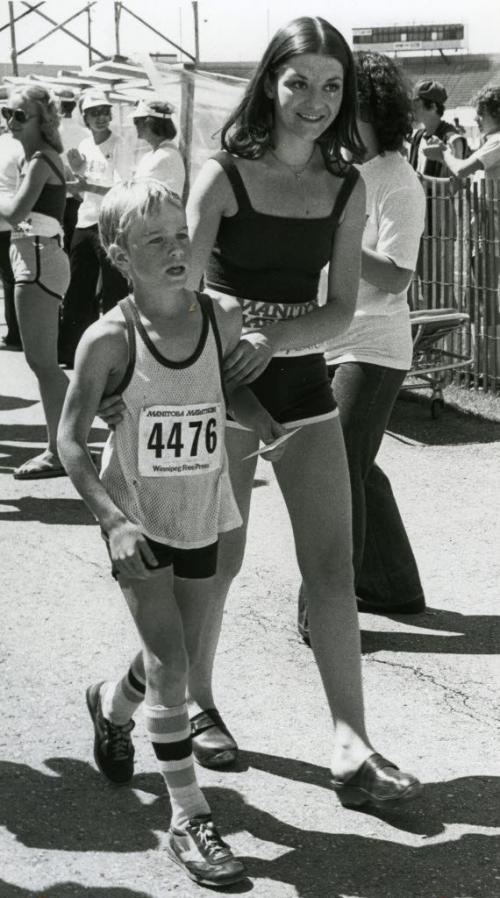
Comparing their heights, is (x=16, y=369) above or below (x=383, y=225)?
below

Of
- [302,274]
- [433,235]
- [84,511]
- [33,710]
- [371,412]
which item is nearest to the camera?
[302,274]

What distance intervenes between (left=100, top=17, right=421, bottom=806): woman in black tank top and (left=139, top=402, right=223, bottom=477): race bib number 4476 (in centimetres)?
22

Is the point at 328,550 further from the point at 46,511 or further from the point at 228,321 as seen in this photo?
the point at 46,511

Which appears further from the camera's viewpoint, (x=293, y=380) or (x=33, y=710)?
(x=33, y=710)

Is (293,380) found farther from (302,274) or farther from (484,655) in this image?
(484,655)

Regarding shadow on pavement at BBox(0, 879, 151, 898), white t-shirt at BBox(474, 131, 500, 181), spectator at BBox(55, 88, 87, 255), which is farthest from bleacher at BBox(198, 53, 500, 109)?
shadow on pavement at BBox(0, 879, 151, 898)

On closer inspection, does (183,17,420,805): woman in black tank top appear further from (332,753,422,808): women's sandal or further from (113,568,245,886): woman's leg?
(113,568,245,886): woman's leg

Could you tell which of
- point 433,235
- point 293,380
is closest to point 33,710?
point 293,380

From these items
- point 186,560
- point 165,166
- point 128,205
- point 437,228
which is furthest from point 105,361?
point 165,166

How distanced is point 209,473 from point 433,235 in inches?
275

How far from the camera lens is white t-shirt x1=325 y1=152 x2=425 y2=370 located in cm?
468

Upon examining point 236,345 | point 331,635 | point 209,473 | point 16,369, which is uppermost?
point 236,345

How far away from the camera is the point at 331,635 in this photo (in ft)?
12.5

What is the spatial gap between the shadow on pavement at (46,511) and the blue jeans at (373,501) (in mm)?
1916
